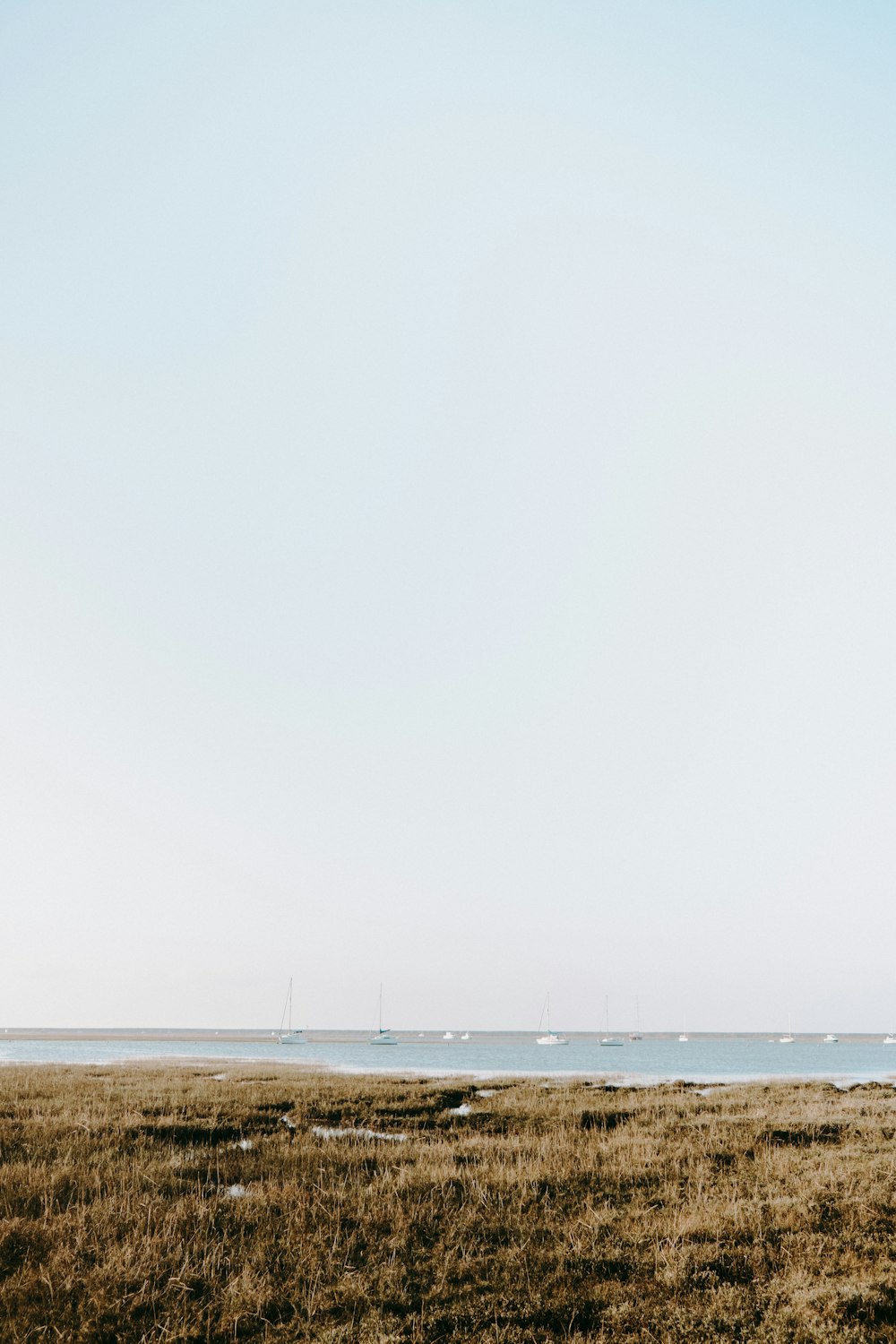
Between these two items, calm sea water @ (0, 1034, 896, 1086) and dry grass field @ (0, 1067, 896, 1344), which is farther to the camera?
calm sea water @ (0, 1034, 896, 1086)

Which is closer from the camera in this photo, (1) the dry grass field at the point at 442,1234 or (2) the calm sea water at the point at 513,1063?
(1) the dry grass field at the point at 442,1234

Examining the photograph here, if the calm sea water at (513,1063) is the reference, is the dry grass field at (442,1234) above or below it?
above

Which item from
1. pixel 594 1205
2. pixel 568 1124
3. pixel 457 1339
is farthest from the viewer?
pixel 568 1124

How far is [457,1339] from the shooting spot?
9.84m

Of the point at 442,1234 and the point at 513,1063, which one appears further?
the point at 513,1063

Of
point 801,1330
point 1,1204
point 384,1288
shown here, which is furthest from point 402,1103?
point 801,1330

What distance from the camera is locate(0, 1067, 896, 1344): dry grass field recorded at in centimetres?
1032

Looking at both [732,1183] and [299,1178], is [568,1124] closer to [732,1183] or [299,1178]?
[732,1183]

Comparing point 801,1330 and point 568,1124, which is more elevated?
point 801,1330

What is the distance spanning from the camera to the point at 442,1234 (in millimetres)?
13516

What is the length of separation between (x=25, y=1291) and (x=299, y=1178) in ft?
23.2

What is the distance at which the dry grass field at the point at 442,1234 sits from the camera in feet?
33.9

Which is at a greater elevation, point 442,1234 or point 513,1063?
point 442,1234

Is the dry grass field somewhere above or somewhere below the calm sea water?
above
